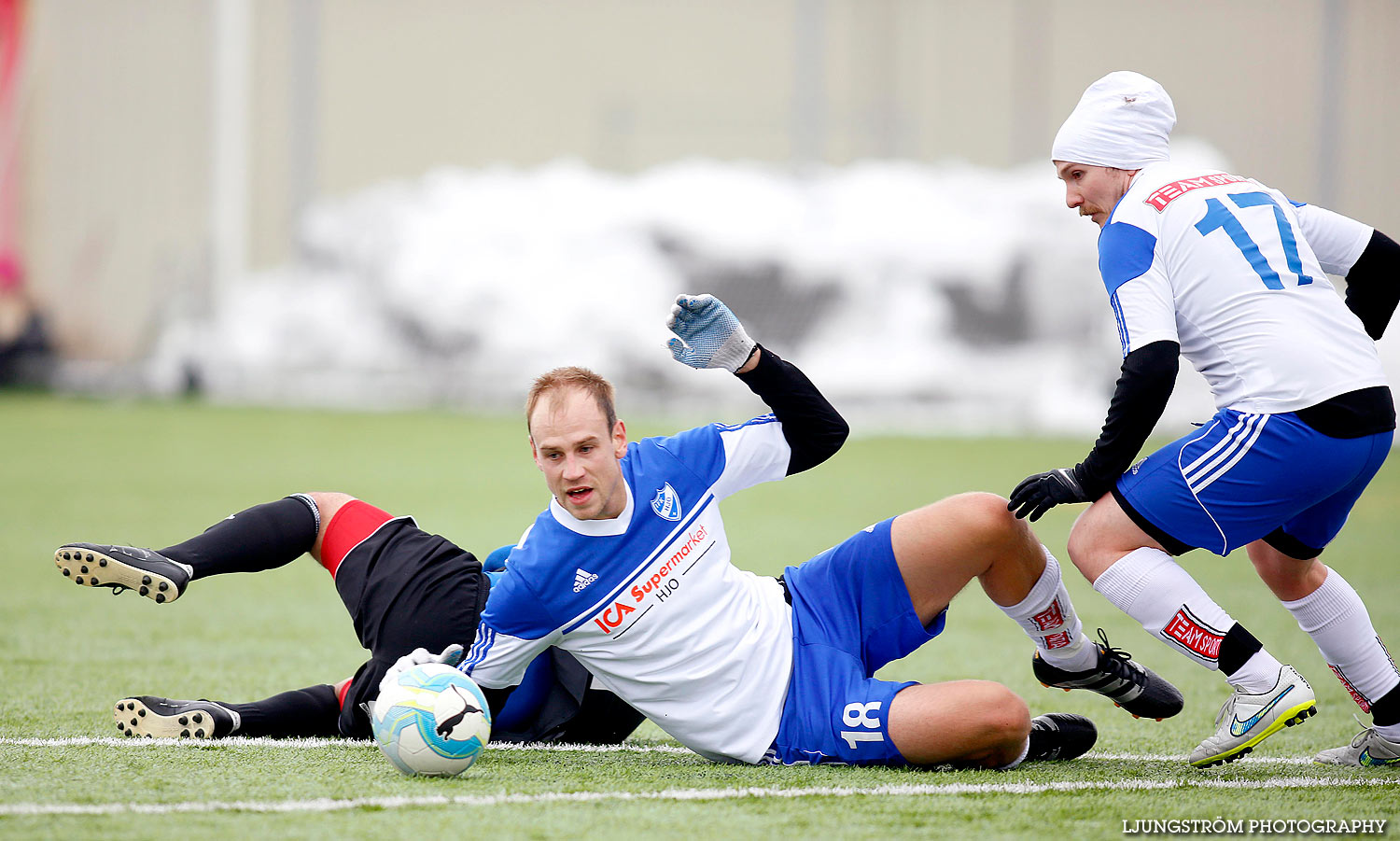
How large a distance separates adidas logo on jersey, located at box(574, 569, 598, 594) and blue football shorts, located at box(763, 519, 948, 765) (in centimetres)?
66

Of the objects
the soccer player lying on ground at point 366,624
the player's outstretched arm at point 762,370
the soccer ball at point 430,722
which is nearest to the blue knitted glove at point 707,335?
the player's outstretched arm at point 762,370

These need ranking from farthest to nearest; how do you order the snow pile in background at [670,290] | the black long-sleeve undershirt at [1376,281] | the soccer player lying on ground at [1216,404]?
the snow pile in background at [670,290] < the black long-sleeve undershirt at [1376,281] < the soccer player lying on ground at [1216,404]

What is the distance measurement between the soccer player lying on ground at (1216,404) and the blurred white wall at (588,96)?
19.0 meters

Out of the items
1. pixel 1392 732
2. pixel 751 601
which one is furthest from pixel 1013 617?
pixel 1392 732

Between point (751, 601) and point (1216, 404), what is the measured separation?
1.37 m

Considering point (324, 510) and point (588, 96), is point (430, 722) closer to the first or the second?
point (324, 510)

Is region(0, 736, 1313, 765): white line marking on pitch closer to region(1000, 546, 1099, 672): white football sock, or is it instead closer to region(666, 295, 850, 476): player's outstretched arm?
region(1000, 546, 1099, 672): white football sock

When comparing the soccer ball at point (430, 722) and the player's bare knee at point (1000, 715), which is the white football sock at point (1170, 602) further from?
the soccer ball at point (430, 722)

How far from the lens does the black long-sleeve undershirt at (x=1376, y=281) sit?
3.95 m

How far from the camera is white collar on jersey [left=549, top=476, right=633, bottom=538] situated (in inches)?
141

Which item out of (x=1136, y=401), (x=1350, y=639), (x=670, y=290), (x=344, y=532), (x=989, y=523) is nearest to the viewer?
(x=1136, y=401)

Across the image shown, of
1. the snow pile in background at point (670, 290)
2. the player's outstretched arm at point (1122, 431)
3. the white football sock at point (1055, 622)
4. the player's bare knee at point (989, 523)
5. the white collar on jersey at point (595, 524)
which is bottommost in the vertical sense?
the snow pile in background at point (670, 290)

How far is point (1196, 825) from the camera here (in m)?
3.15

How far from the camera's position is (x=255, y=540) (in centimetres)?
411
